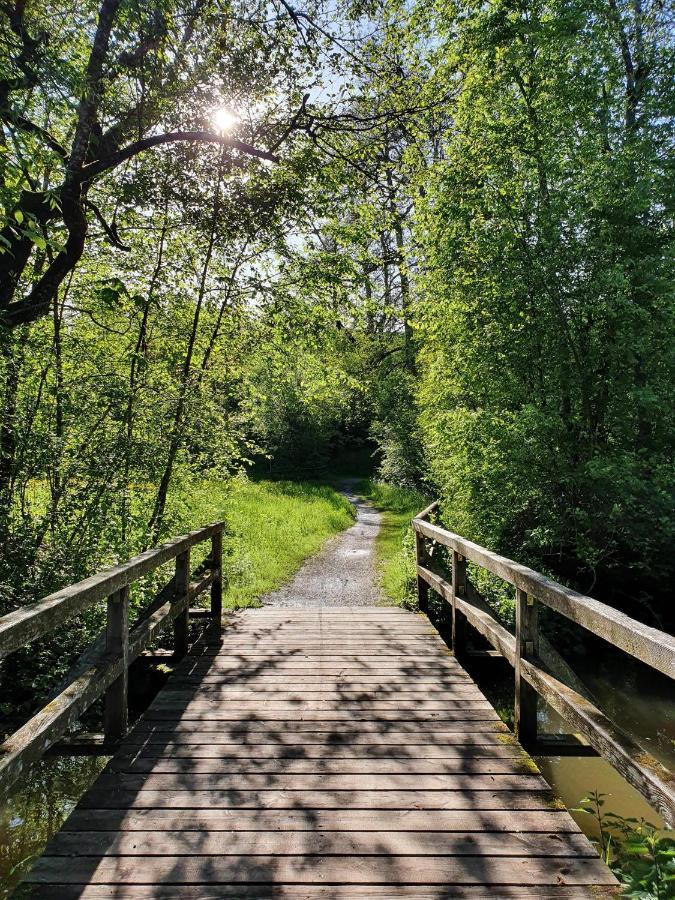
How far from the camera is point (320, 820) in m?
2.54

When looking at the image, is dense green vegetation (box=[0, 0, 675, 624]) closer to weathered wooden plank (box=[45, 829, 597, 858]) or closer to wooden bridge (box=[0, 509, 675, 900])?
wooden bridge (box=[0, 509, 675, 900])

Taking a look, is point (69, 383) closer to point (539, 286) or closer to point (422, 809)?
point (422, 809)

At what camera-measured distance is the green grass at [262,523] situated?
7926mm

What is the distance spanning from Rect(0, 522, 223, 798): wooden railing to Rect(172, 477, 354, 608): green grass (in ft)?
8.03

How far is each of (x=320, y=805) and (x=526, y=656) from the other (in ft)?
5.00

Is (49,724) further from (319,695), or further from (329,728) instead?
(319,695)

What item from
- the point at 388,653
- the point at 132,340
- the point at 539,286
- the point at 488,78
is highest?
the point at 488,78

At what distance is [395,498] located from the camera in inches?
821

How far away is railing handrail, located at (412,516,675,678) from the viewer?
6.48ft

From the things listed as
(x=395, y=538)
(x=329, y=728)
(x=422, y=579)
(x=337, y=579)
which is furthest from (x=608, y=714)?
(x=395, y=538)

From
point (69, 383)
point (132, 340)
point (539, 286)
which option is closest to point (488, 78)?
point (539, 286)

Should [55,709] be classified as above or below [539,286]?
below

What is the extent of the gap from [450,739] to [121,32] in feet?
22.5

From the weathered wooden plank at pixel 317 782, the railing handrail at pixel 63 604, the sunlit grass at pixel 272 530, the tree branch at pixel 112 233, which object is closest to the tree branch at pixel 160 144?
the tree branch at pixel 112 233
